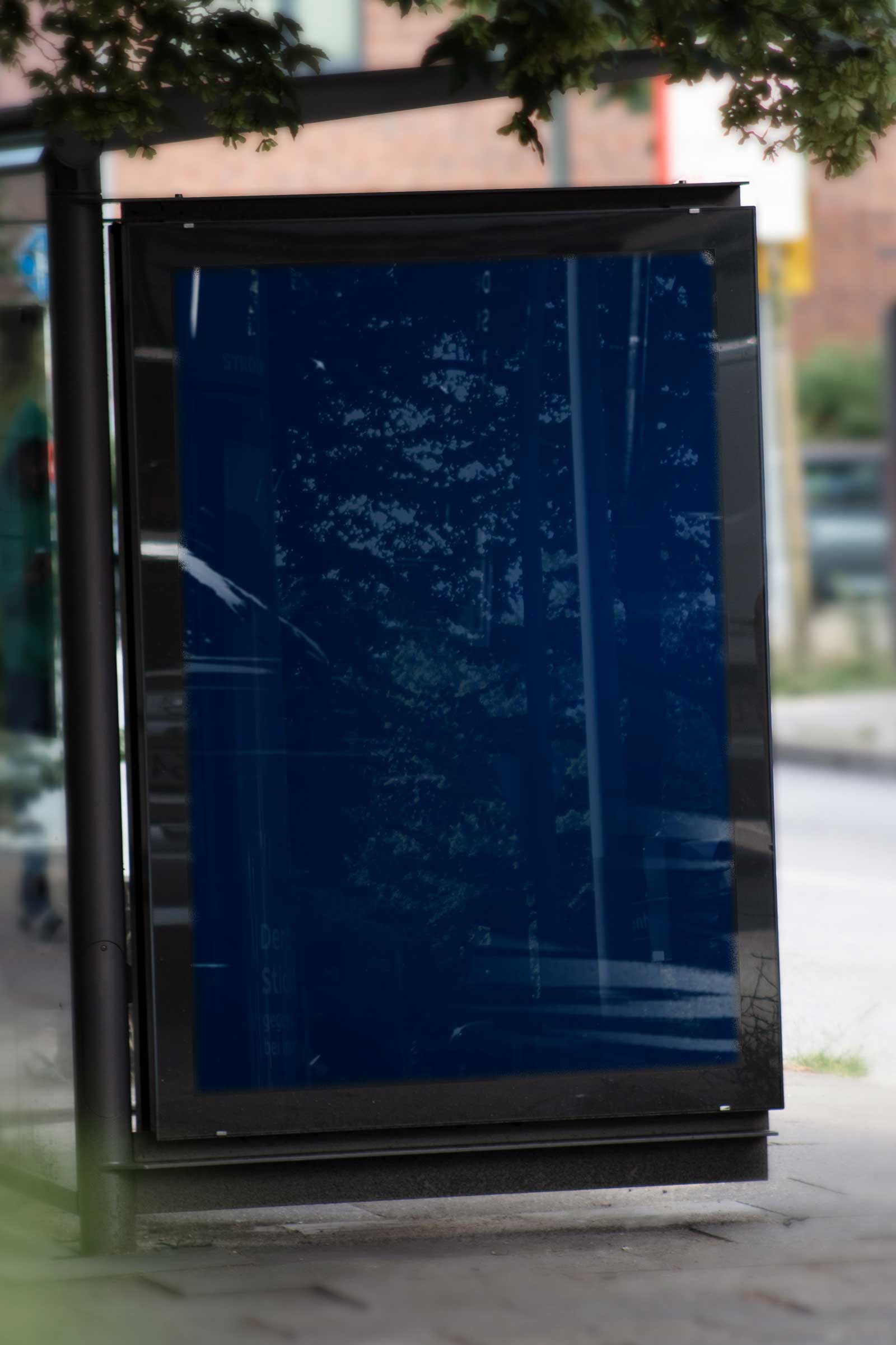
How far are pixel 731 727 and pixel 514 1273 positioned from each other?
50.6 inches

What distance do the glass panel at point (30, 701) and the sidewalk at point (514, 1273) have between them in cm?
36

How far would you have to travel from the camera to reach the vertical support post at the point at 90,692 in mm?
4523

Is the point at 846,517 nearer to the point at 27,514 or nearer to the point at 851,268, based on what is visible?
the point at 851,268

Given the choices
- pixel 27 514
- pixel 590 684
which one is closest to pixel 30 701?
pixel 27 514

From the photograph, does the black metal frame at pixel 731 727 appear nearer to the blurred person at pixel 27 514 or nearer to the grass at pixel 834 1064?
the blurred person at pixel 27 514

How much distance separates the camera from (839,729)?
63.6 feet

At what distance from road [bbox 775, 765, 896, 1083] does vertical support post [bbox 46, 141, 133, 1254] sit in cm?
286

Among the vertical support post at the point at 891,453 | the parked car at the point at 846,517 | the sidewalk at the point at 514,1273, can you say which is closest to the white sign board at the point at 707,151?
the vertical support post at the point at 891,453

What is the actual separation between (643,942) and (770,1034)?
36cm

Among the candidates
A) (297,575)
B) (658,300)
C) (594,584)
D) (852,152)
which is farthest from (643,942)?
(852,152)

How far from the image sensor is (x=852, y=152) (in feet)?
16.1

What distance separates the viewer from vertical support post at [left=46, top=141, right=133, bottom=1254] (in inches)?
178

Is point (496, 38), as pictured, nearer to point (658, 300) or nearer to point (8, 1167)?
point (658, 300)

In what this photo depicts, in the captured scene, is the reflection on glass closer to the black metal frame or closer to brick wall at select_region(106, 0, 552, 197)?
the black metal frame
